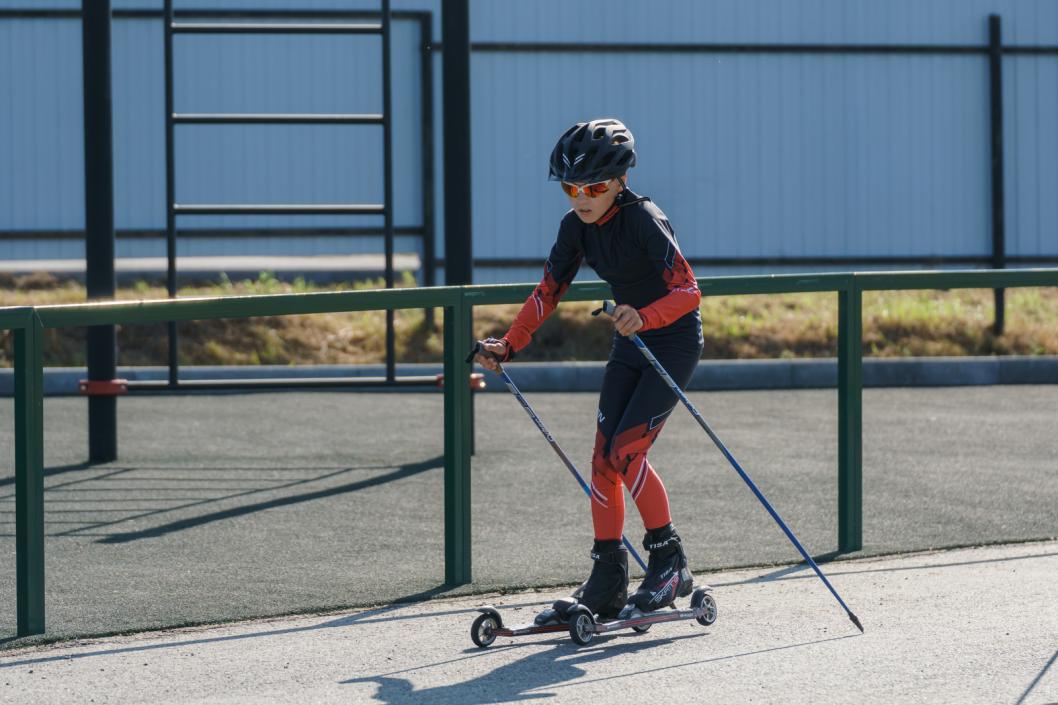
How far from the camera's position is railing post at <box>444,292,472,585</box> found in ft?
20.6

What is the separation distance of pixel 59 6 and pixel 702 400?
756 cm

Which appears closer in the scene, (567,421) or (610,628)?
(610,628)

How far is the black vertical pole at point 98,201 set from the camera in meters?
9.68

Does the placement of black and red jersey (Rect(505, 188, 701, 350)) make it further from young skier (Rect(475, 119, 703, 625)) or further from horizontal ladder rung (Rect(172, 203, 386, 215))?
horizontal ladder rung (Rect(172, 203, 386, 215))

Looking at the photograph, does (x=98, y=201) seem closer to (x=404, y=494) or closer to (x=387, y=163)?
(x=387, y=163)

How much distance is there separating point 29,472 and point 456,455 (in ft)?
5.24

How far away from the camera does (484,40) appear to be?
53.6 ft

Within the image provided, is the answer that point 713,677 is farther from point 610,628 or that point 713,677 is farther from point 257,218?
point 257,218

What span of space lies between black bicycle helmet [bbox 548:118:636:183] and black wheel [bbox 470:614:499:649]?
1.37 metres

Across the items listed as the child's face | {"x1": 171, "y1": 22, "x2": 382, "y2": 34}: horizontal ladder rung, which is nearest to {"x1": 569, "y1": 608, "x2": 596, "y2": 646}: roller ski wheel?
the child's face

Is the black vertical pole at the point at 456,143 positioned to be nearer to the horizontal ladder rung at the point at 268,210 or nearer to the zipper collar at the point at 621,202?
the horizontal ladder rung at the point at 268,210

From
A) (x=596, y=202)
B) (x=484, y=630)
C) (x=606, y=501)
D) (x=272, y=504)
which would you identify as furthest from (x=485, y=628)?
(x=272, y=504)

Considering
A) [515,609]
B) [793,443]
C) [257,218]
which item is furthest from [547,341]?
→ [515,609]

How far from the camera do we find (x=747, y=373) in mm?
13898
